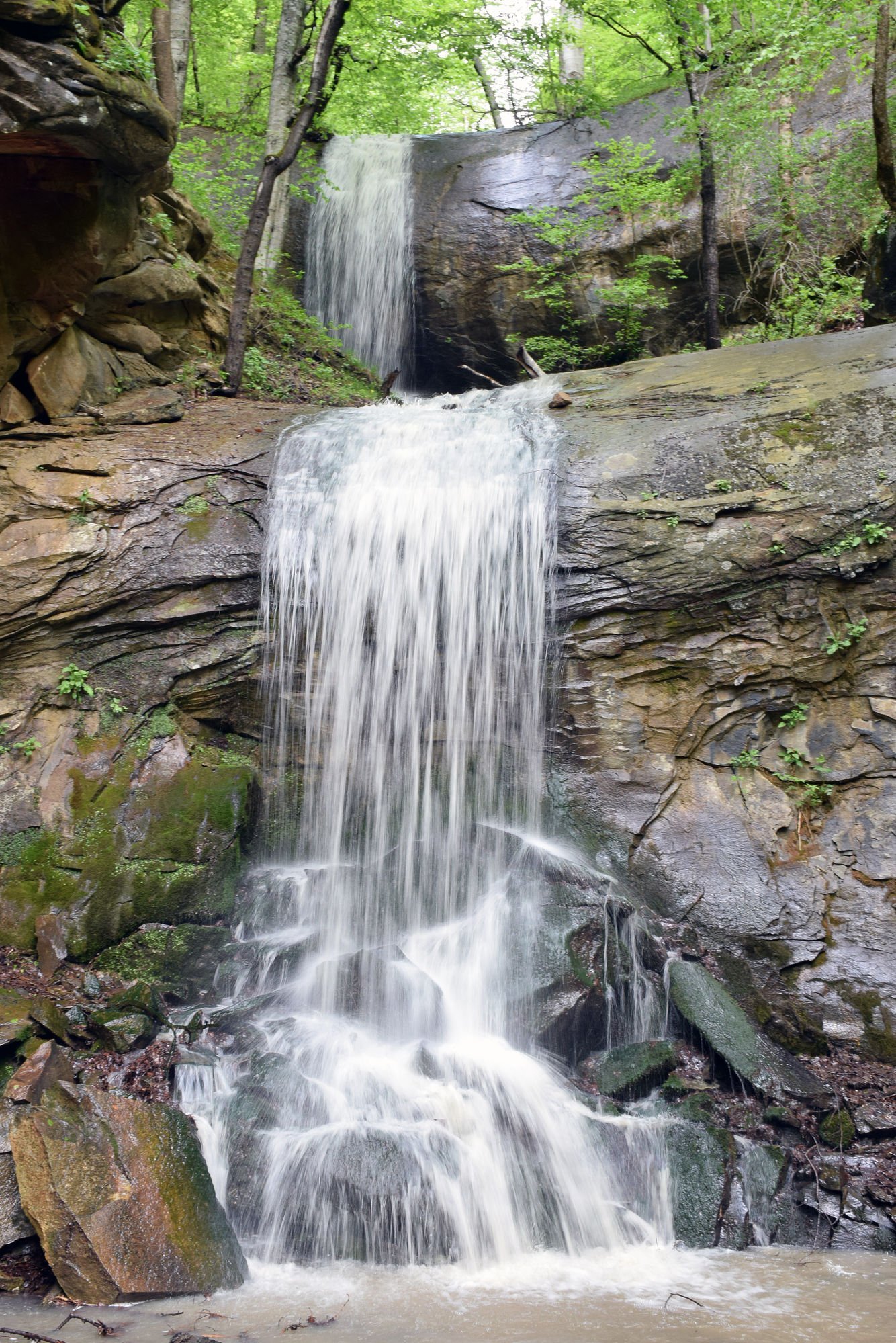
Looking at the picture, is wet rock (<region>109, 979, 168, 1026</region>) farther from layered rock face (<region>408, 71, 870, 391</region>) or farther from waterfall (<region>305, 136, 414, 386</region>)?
layered rock face (<region>408, 71, 870, 391</region>)

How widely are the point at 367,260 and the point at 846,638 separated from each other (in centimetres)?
980

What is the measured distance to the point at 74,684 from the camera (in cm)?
639

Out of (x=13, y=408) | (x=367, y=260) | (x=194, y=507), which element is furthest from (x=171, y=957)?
(x=367, y=260)

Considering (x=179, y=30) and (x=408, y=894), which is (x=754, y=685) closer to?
(x=408, y=894)

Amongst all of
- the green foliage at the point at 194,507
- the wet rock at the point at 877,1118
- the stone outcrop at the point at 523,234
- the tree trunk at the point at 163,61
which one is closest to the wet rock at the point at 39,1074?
the green foliage at the point at 194,507

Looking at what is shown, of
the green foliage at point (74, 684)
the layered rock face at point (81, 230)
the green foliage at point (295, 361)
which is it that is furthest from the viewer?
the green foliage at point (295, 361)

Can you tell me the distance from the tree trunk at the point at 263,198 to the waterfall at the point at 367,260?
9.12 ft

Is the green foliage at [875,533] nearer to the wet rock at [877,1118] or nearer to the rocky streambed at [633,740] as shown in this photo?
the rocky streambed at [633,740]

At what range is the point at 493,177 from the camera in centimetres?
1313

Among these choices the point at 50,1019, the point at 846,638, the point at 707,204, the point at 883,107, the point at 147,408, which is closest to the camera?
the point at 50,1019

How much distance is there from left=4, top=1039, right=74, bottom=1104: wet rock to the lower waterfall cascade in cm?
66

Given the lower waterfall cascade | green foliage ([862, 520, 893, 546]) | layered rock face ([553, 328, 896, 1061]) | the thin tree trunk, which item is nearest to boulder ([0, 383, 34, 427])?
the lower waterfall cascade

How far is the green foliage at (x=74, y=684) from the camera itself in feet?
20.9

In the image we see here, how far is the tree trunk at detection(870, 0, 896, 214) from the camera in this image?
7484 millimetres
